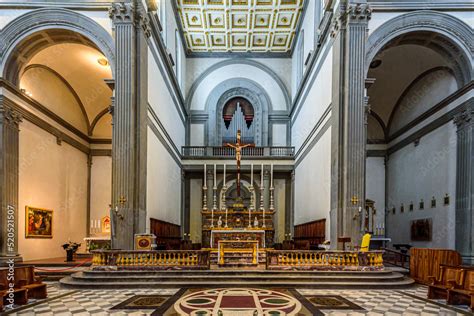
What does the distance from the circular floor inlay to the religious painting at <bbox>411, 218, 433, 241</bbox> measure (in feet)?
29.0

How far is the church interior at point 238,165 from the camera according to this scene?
28.2ft

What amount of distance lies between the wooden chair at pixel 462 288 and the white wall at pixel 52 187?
43.6 feet

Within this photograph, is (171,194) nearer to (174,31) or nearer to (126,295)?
(174,31)

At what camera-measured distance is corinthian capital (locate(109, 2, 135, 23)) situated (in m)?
11.7

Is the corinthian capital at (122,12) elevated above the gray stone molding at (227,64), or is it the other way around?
the gray stone molding at (227,64)

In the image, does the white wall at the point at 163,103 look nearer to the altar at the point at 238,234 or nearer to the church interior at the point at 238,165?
the church interior at the point at 238,165

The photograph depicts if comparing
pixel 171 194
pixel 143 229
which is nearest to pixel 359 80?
pixel 143 229

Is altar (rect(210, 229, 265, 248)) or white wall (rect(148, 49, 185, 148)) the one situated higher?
white wall (rect(148, 49, 185, 148))

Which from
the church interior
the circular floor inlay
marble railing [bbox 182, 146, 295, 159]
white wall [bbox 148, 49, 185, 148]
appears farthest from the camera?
marble railing [bbox 182, 146, 295, 159]

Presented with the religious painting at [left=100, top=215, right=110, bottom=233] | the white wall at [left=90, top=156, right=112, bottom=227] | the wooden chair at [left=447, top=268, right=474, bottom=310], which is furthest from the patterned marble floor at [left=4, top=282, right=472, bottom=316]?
the white wall at [left=90, top=156, right=112, bottom=227]

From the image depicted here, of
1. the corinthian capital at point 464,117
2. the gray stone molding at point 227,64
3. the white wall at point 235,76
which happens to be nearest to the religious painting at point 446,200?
the corinthian capital at point 464,117

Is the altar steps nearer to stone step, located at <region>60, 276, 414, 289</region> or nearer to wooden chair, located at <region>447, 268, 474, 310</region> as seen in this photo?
stone step, located at <region>60, 276, 414, 289</region>

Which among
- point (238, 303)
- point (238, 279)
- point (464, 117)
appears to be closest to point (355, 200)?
point (238, 279)

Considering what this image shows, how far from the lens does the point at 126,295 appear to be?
804cm
